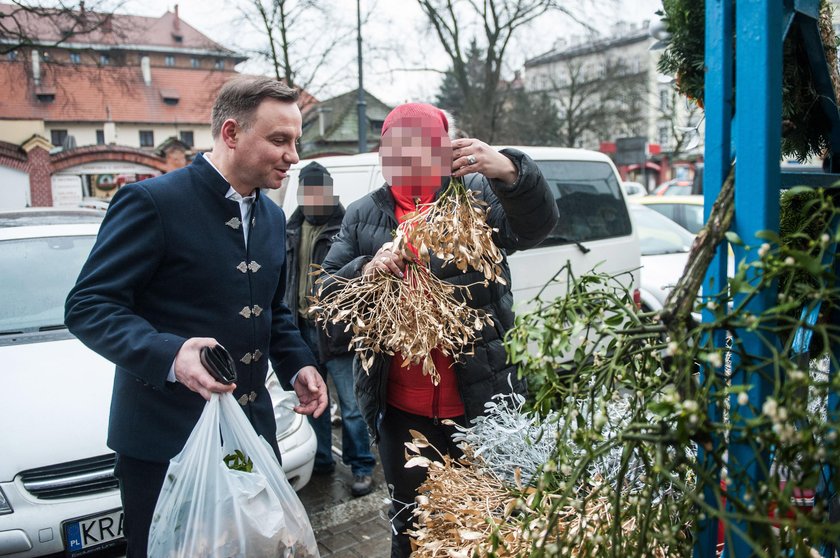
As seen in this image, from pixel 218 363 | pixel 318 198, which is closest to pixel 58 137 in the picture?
pixel 318 198

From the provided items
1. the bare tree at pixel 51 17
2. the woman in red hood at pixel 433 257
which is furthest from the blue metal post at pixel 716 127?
the bare tree at pixel 51 17

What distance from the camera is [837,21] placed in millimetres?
2057

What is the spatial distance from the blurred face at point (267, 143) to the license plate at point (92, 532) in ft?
5.84

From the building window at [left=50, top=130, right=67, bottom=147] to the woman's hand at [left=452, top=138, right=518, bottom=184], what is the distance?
46.8 metres

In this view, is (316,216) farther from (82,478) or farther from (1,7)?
(1,7)

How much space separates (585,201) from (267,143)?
4101mm

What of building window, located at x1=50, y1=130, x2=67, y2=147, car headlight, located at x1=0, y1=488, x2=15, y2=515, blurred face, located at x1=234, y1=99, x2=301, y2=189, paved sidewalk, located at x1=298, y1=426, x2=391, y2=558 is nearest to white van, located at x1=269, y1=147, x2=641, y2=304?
paved sidewalk, located at x1=298, y1=426, x2=391, y2=558

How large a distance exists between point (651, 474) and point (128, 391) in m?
1.65

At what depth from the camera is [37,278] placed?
160 inches

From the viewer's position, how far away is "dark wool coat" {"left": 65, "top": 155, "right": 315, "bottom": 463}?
1.90 metres

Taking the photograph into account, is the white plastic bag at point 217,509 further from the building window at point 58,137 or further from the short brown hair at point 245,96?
the building window at point 58,137

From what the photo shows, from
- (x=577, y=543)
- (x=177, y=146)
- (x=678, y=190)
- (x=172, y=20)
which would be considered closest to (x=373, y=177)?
(x=577, y=543)

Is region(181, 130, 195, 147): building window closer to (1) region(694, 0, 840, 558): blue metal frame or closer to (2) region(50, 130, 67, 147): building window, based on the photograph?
(2) region(50, 130, 67, 147): building window

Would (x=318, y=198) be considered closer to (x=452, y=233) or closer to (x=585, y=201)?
(x=585, y=201)
